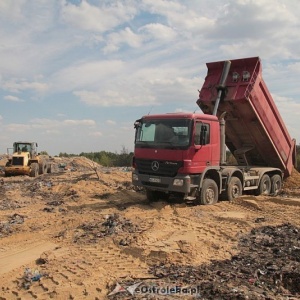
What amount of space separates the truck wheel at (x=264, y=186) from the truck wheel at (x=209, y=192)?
8.41 feet

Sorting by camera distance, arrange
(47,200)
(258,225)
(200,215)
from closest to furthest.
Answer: (258,225), (200,215), (47,200)

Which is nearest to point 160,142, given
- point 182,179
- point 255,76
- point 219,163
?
point 182,179

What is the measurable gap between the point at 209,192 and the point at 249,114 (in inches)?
106

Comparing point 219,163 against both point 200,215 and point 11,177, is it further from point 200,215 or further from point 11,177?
point 11,177

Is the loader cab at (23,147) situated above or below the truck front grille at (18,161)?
above

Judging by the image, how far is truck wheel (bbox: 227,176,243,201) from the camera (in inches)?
418

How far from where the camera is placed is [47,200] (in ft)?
39.9

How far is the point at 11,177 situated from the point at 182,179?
1438 centimetres

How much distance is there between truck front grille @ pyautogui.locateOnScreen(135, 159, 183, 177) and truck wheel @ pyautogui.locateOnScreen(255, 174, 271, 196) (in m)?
4.04

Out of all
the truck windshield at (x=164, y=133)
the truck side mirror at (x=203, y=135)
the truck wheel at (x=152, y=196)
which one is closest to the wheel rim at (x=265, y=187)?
the truck wheel at (x=152, y=196)

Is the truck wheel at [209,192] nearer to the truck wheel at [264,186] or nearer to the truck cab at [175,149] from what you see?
the truck cab at [175,149]

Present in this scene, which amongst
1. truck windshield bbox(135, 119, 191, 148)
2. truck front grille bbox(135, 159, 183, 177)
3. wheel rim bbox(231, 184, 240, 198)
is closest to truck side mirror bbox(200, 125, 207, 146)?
truck windshield bbox(135, 119, 191, 148)

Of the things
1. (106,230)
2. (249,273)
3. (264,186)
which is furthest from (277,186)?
(249,273)

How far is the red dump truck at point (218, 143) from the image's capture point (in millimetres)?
9266
